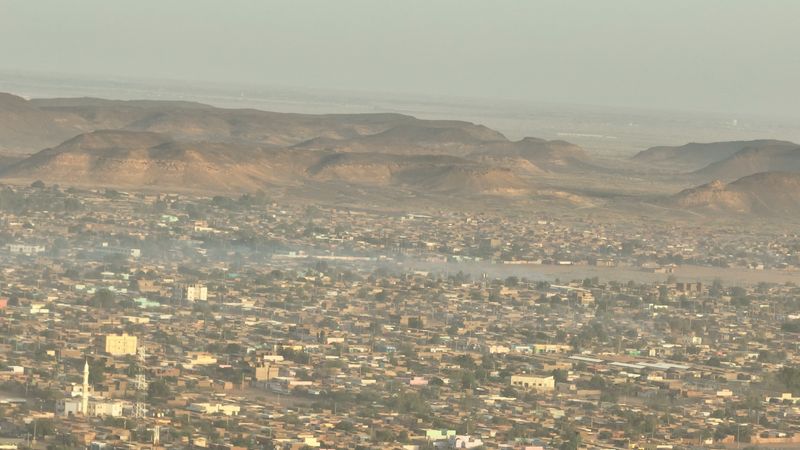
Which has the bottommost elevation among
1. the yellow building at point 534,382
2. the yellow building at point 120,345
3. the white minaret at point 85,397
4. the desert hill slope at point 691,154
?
the desert hill slope at point 691,154

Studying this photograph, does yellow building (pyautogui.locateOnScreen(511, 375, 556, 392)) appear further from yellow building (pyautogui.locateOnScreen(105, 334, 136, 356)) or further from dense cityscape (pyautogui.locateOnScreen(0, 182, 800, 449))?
yellow building (pyautogui.locateOnScreen(105, 334, 136, 356))

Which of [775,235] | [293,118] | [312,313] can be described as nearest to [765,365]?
[312,313]

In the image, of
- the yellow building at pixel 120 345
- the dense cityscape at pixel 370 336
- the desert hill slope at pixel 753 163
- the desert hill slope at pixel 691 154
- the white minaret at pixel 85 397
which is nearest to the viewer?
the white minaret at pixel 85 397

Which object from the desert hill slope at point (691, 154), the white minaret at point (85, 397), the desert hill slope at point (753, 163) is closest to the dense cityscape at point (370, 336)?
the white minaret at point (85, 397)

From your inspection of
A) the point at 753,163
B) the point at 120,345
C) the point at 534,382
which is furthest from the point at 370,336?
the point at 753,163

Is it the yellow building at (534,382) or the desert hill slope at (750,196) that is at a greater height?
the yellow building at (534,382)

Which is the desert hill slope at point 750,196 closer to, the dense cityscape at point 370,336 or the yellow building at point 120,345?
the dense cityscape at point 370,336

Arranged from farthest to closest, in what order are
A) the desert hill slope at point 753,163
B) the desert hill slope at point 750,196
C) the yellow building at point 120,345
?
the desert hill slope at point 753,163 → the desert hill slope at point 750,196 → the yellow building at point 120,345

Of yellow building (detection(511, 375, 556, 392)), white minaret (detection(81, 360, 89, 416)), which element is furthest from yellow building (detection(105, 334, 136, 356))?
yellow building (detection(511, 375, 556, 392))

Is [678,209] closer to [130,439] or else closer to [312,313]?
[312,313]
